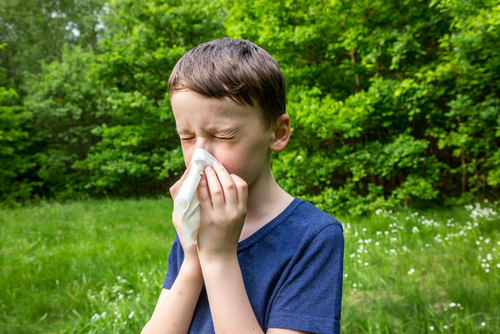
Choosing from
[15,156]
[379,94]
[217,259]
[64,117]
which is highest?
[217,259]

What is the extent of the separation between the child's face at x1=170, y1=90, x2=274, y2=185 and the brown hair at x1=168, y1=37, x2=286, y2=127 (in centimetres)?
3

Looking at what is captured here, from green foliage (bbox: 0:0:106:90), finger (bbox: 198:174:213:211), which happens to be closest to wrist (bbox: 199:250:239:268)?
finger (bbox: 198:174:213:211)

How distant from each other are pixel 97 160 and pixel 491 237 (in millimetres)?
10068

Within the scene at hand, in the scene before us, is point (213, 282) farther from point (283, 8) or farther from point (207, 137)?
point (283, 8)

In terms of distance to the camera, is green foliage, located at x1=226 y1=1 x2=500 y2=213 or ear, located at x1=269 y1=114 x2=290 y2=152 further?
green foliage, located at x1=226 y1=1 x2=500 y2=213

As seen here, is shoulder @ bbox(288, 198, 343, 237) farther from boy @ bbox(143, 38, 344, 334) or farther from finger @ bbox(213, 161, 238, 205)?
finger @ bbox(213, 161, 238, 205)

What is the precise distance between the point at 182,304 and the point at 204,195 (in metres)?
0.34

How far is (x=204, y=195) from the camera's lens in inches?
35.9

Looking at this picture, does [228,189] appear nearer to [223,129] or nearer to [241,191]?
[241,191]

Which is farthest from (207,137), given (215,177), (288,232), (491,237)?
(491,237)

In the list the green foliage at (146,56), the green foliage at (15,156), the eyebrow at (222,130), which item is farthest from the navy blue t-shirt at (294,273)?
the green foliage at (15,156)

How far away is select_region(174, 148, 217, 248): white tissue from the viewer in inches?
34.8

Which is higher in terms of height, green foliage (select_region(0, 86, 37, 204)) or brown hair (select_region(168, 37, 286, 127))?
brown hair (select_region(168, 37, 286, 127))

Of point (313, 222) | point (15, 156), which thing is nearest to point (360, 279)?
point (313, 222)
